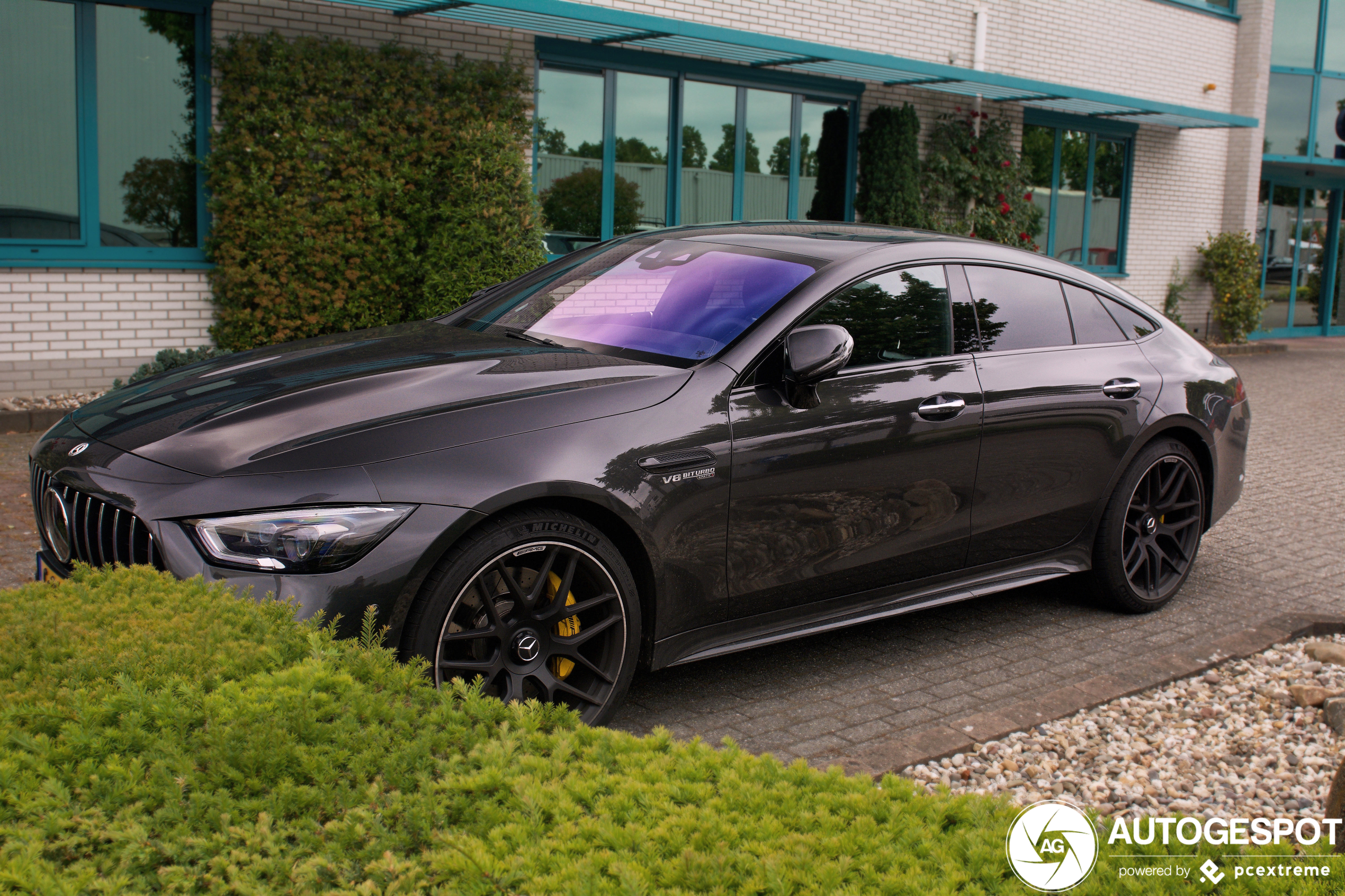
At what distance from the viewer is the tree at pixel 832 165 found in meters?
14.2

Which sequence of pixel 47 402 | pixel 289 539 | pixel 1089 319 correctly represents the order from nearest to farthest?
pixel 289 539 < pixel 1089 319 < pixel 47 402

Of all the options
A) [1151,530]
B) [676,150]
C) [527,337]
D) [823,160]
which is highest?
[823,160]

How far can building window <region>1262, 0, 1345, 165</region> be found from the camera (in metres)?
20.2

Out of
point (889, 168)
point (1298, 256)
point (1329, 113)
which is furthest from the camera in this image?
point (1298, 256)

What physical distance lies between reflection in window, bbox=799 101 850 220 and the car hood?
10629 millimetres

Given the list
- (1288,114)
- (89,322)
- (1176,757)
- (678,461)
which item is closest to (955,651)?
(1176,757)

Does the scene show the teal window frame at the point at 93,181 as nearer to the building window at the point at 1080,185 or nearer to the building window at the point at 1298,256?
the building window at the point at 1080,185

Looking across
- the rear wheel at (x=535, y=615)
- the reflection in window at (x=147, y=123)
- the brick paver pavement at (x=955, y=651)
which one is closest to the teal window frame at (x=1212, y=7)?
the brick paver pavement at (x=955, y=651)

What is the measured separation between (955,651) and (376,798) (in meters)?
3.20

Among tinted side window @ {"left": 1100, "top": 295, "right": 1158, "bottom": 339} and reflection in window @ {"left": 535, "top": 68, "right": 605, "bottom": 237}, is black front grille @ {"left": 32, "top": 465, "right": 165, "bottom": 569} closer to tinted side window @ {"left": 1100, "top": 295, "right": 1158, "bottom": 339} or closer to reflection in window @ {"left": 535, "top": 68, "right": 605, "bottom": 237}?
tinted side window @ {"left": 1100, "top": 295, "right": 1158, "bottom": 339}

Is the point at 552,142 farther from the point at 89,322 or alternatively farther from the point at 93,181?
the point at 89,322

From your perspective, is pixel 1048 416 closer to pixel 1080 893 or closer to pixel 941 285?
pixel 941 285

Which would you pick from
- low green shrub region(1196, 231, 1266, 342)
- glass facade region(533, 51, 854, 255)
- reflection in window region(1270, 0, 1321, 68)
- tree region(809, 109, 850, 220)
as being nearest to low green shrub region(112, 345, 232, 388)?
glass facade region(533, 51, 854, 255)

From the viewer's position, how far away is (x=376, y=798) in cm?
193
